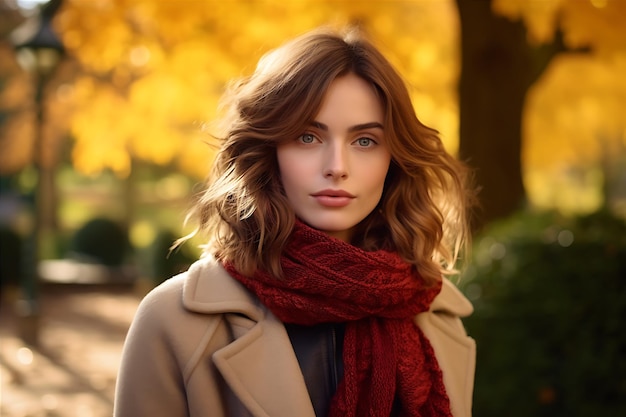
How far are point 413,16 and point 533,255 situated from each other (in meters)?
5.94

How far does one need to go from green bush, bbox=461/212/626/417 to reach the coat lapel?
212 centimetres

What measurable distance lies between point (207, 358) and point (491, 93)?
18.6ft

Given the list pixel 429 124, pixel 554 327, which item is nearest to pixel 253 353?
pixel 429 124

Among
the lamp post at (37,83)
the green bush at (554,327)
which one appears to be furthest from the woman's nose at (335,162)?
the lamp post at (37,83)

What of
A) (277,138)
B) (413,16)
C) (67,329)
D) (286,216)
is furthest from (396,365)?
(67,329)

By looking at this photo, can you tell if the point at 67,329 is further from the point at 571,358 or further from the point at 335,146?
the point at 335,146

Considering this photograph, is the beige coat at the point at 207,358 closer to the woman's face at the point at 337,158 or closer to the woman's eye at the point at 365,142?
the woman's face at the point at 337,158

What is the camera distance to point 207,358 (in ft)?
6.81

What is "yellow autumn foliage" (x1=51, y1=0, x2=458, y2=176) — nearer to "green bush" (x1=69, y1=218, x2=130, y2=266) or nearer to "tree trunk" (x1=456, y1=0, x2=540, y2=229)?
"tree trunk" (x1=456, y1=0, x2=540, y2=229)

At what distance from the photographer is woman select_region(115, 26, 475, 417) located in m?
2.06

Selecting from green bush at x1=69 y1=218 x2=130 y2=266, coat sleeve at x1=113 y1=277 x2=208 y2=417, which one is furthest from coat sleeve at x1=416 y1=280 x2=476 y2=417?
green bush at x1=69 y1=218 x2=130 y2=266

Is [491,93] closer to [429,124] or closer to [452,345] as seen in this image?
[429,124]

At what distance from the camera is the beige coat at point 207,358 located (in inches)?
80.5

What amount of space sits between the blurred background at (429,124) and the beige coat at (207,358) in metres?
0.37
